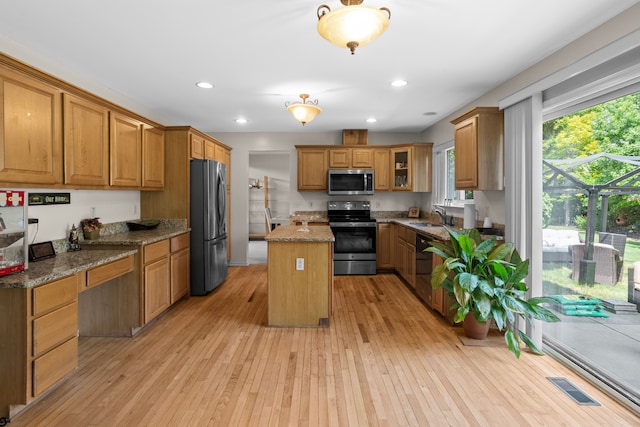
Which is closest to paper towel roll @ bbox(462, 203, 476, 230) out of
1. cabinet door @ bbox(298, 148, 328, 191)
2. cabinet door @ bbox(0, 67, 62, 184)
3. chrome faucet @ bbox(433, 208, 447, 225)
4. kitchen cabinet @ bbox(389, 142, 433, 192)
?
chrome faucet @ bbox(433, 208, 447, 225)

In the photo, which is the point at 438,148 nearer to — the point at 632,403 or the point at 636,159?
the point at 636,159

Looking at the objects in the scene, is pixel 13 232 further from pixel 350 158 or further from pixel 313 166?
pixel 350 158

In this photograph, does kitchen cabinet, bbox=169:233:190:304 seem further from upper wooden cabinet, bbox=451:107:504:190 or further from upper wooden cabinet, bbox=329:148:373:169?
upper wooden cabinet, bbox=451:107:504:190

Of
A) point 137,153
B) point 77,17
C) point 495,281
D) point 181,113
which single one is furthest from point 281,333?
point 181,113

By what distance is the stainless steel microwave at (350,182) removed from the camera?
561 cm

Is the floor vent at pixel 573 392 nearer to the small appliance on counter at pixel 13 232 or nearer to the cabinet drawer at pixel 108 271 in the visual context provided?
the cabinet drawer at pixel 108 271

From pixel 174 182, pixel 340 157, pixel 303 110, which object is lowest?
pixel 174 182

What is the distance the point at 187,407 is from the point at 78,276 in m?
1.22

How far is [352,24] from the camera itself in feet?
5.78

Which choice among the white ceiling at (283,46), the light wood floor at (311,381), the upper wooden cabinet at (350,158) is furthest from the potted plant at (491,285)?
the upper wooden cabinet at (350,158)

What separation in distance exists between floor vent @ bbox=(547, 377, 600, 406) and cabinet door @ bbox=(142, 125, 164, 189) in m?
4.25

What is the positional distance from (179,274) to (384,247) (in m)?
3.17

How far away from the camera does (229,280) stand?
16.7 feet

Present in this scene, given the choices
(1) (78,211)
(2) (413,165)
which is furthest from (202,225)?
(2) (413,165)
